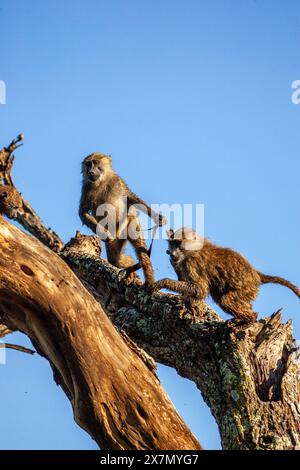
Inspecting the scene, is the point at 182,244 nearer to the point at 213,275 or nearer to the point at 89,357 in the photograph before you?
the point at 213,275

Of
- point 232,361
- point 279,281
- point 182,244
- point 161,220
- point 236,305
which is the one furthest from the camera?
point 161,220

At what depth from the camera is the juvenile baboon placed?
8711mm

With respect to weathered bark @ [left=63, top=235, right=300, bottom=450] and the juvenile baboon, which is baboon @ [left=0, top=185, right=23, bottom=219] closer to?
the juvenile baboon

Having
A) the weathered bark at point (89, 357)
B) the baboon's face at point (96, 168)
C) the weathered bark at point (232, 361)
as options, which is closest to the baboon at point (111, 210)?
the baboon's face at point (96, 168)

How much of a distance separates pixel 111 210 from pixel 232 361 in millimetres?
4415

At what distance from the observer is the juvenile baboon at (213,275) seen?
871 centimetres

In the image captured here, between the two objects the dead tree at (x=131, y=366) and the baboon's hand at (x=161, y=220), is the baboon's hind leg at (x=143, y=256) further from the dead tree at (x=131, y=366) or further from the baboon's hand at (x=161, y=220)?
the dead tree at (x=131, y=366)

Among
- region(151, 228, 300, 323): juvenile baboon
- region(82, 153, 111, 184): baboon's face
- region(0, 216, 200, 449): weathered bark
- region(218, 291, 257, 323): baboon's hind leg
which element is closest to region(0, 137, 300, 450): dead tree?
region(0, 216, 200, 449): weathered bark

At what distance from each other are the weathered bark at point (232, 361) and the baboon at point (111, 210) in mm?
2087

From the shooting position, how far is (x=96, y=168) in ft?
38.3

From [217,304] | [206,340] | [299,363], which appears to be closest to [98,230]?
[217,304]

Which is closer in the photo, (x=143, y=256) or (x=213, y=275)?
(x=213, y=275)

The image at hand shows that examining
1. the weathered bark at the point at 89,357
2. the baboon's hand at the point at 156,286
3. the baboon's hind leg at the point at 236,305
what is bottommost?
the weathered bark at the point at 89,357

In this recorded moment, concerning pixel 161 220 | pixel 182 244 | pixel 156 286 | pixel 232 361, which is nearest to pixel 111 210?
pixel 161 220
